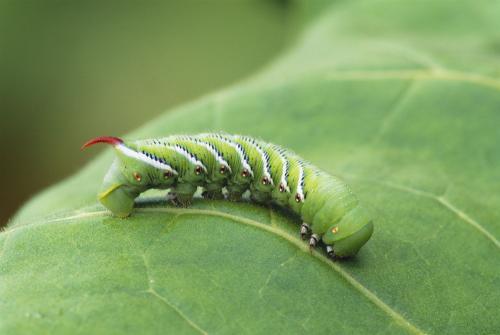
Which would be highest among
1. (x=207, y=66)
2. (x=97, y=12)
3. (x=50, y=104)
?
(x=97, y=12)

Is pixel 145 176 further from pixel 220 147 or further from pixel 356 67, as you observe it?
pixel 356 67

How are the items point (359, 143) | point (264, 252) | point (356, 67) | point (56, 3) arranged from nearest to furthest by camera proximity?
Answer: point (264, 252) → point (359, 143) → point (356, 67) → point (56, 3)

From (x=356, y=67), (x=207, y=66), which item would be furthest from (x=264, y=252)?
(x=207, y=66)

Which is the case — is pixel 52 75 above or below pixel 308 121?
below

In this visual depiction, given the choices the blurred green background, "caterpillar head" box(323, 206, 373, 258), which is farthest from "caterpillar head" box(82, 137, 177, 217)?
the blurred green background

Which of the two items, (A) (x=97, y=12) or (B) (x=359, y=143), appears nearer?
(B) (x=359, y=143)

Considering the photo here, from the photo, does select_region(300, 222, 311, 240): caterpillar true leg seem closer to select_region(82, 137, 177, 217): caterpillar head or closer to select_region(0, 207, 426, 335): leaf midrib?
select_region(0, 207, 426, 335): leaf midrib

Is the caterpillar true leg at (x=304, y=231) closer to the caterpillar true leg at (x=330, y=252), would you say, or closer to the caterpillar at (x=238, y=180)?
the caterpillar at (x=238, y=180)
